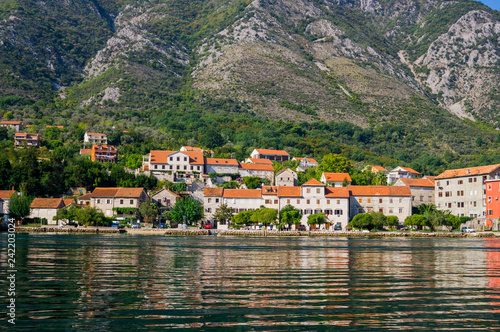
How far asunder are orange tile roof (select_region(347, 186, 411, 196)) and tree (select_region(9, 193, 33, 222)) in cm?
Answer: 5472


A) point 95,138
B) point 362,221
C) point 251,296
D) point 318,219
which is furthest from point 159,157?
point 251,296

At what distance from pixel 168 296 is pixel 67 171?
8680 centimetres

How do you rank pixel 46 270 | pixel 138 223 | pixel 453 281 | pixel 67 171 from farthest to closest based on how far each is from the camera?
pixel 67 171 < pixel 138 223 < pixel 46 270 < pixel 453 281

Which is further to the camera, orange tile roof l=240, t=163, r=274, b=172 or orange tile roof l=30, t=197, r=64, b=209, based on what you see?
orange tile roof l=240, t=163, r=274, b=172

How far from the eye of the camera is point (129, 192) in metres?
90.8

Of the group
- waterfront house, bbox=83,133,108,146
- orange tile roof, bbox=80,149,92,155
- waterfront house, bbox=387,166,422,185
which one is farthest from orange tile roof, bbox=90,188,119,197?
waterfront house, bbox=387,166,422,185

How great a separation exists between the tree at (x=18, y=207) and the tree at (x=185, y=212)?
22904 millimetres

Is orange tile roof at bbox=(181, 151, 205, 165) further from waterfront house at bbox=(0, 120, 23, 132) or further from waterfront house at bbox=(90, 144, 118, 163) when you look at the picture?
waterfront house at bbox=(0, 120, 23, 132)

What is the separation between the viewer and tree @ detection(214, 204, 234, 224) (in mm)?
89875

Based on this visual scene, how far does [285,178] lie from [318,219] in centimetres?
2349

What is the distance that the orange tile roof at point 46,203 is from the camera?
283ft

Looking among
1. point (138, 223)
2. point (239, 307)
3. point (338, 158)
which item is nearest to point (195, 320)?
point (239, 307)

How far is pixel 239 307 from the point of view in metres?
17.1

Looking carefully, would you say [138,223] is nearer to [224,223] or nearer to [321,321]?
[224,223]
